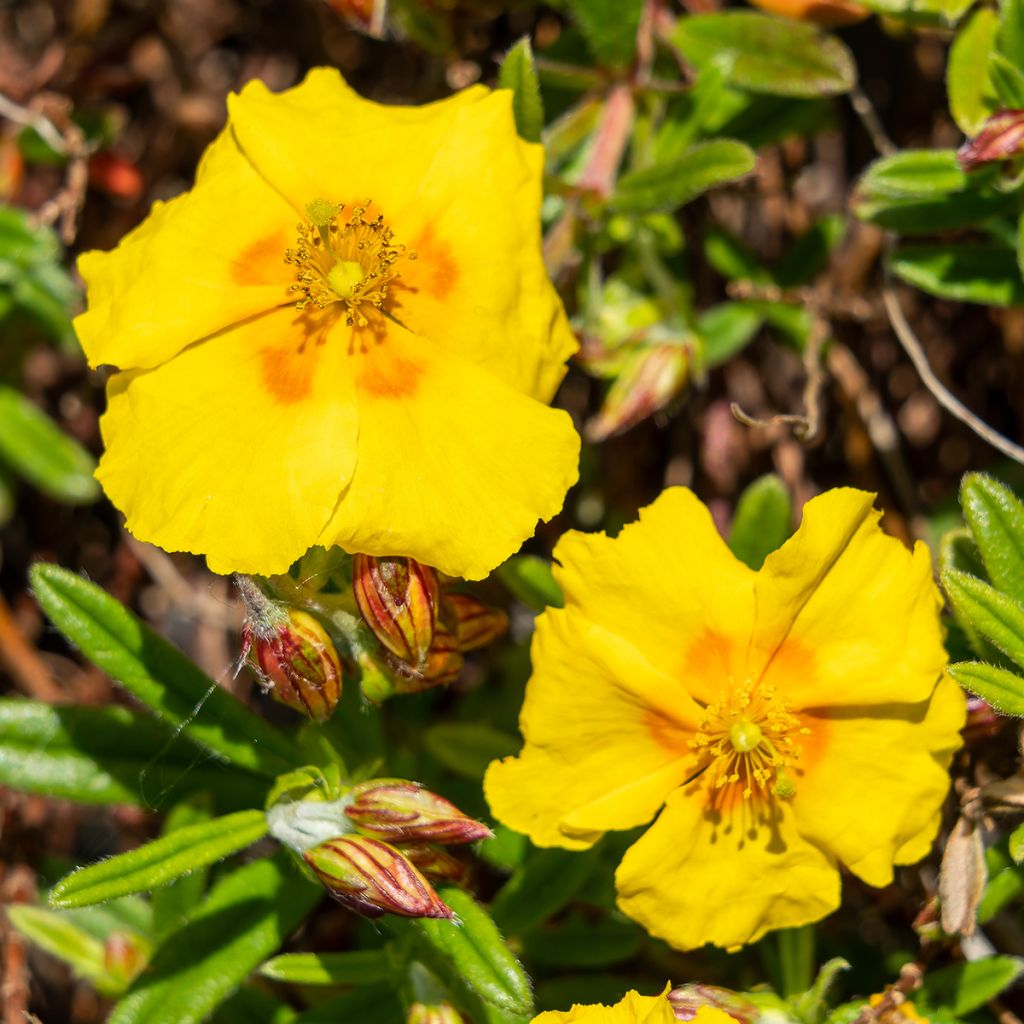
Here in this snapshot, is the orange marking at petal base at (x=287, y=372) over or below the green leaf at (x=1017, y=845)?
over

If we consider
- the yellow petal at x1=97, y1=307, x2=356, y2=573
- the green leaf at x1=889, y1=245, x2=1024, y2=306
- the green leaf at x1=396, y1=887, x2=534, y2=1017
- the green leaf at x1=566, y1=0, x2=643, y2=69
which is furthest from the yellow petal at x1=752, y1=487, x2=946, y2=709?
the green leaf at x1=566, y1=0, x2=643, y2=69

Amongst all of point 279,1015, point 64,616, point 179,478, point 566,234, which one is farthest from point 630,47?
point 279,1015

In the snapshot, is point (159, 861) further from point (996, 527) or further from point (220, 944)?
point (996, 527)

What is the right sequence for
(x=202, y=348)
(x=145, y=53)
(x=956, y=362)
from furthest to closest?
1. (x=145, y=53)
2. (x=956, y=362)
3. (x=202, y=348)

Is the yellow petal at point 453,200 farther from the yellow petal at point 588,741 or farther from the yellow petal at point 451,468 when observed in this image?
the yellow petal at point 588,741

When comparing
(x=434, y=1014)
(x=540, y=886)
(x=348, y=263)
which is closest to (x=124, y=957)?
(x=434, y=1014)

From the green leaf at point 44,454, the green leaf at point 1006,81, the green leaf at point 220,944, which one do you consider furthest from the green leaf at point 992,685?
the green leaf at point 44,454

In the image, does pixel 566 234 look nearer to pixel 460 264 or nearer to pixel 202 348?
pixel 460 264
